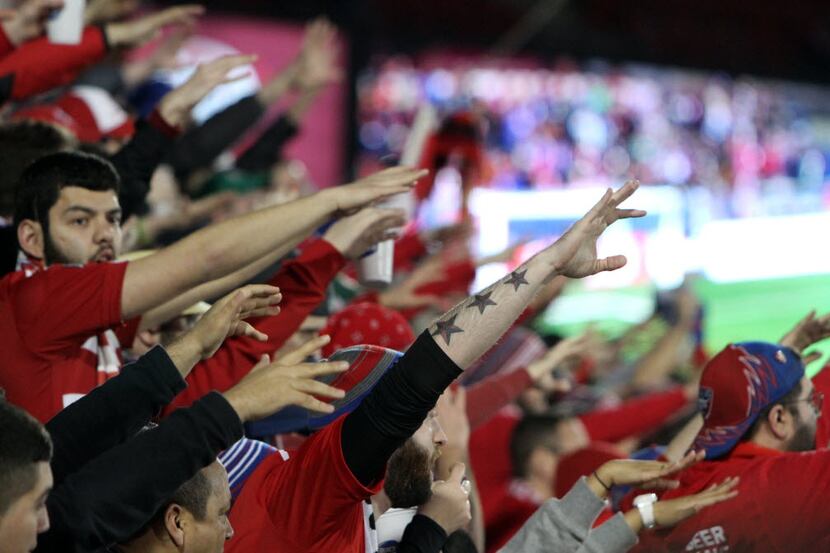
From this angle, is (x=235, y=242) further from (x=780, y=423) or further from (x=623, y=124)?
(x=623, y=124)

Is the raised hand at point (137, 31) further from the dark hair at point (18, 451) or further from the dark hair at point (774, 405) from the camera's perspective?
the dark hair at point (18, 451)

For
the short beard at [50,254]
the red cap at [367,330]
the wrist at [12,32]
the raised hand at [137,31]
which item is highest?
the wrist at [12,32]

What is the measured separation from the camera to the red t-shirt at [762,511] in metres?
3.11

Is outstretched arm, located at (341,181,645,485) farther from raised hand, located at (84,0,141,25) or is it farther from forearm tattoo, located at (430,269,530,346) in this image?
raised hand, located at (84,0,141,25)

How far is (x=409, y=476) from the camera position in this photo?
2.88 m

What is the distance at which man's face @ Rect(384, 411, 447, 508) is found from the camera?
2.82 metres

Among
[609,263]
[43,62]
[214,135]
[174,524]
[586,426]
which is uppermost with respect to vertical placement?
[609,263]

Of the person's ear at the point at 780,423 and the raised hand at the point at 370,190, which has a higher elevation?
the raised hand at the point at 370,190

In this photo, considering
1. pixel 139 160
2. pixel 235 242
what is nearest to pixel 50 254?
pixel 235 242

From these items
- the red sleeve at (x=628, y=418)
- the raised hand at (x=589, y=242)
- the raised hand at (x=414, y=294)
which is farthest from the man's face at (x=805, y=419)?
the red sleeve at (x=628, y=418)

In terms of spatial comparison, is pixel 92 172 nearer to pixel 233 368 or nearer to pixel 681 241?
pixel 233 368

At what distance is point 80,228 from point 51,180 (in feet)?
0.43

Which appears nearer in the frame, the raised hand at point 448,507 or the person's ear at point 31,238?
the raised hand at point 448,507

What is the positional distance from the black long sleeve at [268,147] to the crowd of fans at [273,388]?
1.32m
